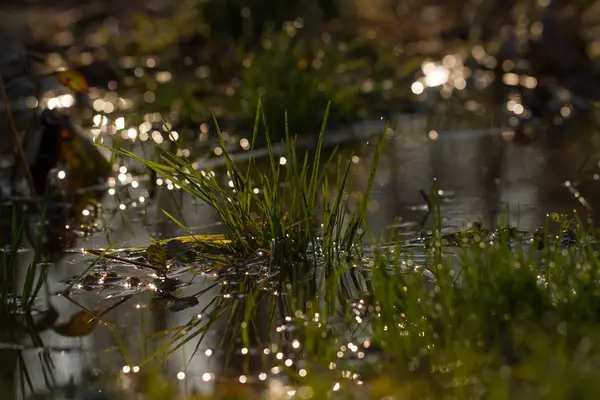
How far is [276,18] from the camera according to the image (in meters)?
7.79

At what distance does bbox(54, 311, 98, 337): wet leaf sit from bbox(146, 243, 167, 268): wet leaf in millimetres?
362

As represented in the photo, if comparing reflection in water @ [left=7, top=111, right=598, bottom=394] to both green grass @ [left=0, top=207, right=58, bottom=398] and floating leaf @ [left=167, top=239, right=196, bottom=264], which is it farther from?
floating leaf @ [left=167, top=239, right=196, bottom=264]

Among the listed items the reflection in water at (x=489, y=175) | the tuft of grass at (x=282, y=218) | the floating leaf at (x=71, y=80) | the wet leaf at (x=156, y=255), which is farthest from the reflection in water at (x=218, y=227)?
the floating leaf at (x=71, y=80)

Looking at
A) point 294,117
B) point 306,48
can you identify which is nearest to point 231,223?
point 294,117

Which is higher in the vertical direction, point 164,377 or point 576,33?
point 576,33

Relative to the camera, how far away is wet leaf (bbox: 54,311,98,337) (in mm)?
2764

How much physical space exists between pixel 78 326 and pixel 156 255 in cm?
46

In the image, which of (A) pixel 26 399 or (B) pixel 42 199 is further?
(B) pixel 42 199

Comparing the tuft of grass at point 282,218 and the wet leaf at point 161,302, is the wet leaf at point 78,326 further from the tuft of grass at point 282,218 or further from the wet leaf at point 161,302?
the tuft of grass at point 282,218

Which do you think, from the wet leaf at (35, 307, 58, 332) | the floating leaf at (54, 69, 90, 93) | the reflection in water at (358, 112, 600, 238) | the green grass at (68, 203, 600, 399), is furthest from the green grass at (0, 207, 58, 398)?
the reflection in water at (358, 112, 600, 238)

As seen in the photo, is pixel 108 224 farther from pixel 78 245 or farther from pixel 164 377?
pixel 164 377

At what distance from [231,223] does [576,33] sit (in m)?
4.87

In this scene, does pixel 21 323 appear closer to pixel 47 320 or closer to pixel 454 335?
pixel 47 320

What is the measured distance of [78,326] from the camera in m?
2.81
